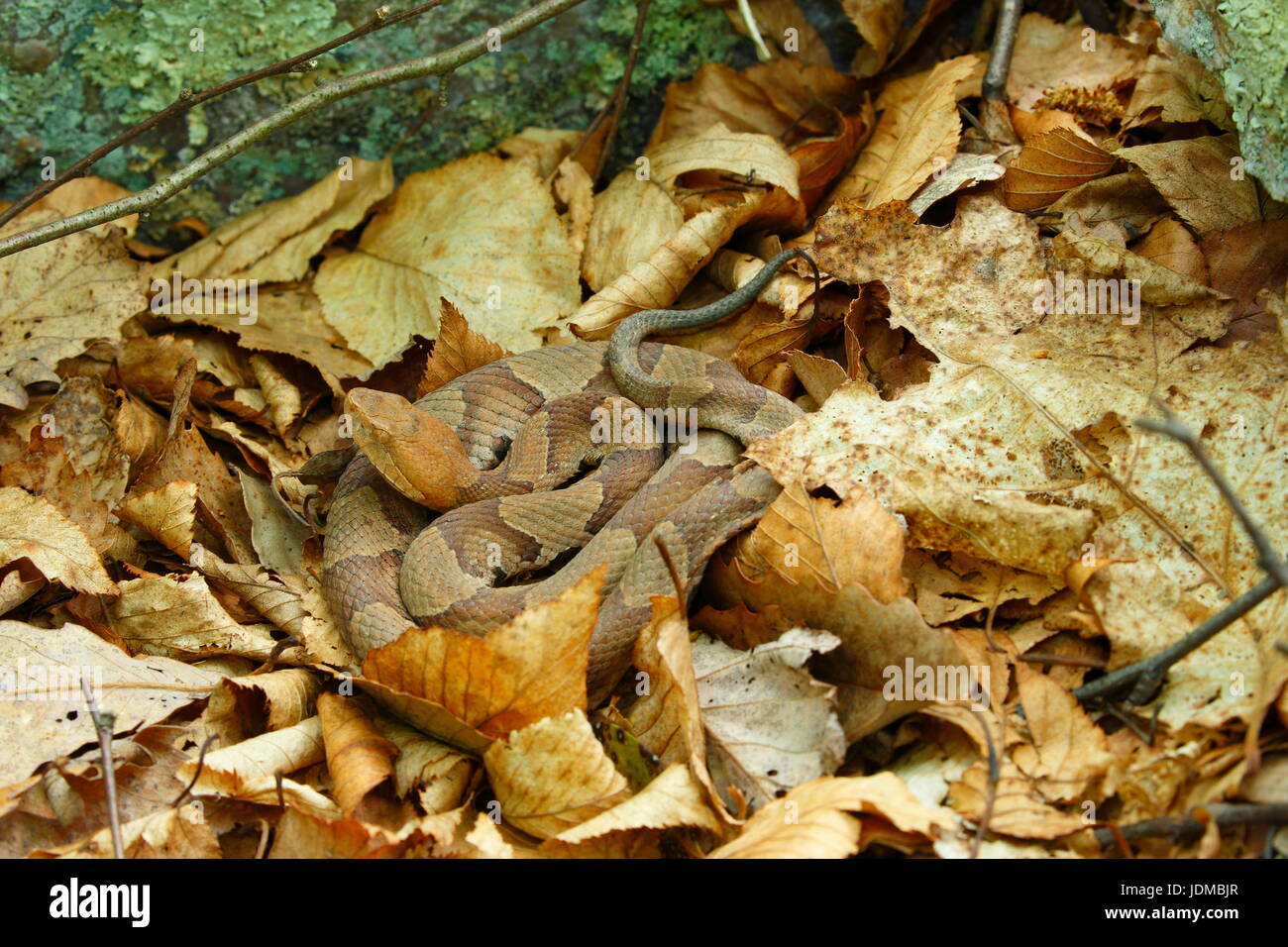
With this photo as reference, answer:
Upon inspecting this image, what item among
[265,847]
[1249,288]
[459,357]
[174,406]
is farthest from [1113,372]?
[174,406]

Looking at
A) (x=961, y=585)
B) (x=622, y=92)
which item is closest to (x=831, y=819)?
(x=961, y=585)

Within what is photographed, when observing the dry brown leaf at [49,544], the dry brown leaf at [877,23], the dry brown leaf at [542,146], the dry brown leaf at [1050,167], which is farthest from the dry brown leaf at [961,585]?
the dry brown leaf at [542,146]

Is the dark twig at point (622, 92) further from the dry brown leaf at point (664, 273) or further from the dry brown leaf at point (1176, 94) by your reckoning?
the dry brown leaf at point (1176, 94)

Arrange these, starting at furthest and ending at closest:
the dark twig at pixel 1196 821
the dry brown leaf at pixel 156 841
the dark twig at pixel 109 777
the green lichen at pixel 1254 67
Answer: the green lichen at pixel 1254 67, the dry brown leaf at pixel 156 841, the dark twig at pixel 109 777, the dark twig at pixel 1196 821

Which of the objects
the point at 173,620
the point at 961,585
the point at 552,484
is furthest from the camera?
the point at 552,484

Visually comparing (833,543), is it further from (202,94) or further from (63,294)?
(63,294)

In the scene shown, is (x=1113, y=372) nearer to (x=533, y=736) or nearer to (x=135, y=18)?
(x=533, y=736)

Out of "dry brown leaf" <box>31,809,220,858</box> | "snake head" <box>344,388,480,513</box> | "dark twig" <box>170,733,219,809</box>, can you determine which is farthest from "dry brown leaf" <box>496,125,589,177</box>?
"dry brown leaf" <box>31,809,220,858</box>
